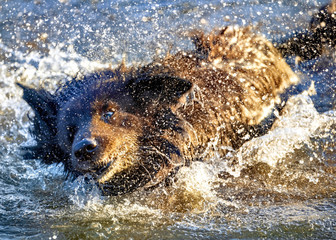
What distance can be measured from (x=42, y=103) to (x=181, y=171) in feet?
5.40

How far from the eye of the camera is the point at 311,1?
764 centimetres

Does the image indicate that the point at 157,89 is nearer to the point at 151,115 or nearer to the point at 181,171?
the point at 151,115

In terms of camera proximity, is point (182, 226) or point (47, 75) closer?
point (182, 226)

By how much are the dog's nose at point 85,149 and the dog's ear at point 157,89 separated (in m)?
0.83

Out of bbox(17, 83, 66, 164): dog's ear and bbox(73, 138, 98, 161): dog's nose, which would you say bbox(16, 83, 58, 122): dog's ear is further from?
bbox(73, 138, 98, 161): dog's nose

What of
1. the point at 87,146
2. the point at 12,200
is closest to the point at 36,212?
the point at 12,200

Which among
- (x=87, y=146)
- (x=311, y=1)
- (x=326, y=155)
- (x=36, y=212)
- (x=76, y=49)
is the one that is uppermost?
(x=311, y=1)

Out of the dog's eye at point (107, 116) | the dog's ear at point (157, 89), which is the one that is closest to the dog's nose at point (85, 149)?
the dog's eye at point (107, 116)

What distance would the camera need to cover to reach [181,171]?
473 centimetres

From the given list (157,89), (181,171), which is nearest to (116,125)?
(157,89)

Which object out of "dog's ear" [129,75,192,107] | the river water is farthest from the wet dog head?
the river water

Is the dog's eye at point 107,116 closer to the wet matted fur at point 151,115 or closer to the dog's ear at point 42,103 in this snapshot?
the wet matted fur at point 151,115

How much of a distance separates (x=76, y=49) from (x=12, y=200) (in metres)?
3.65

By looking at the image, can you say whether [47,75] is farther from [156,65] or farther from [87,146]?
[87,146]
